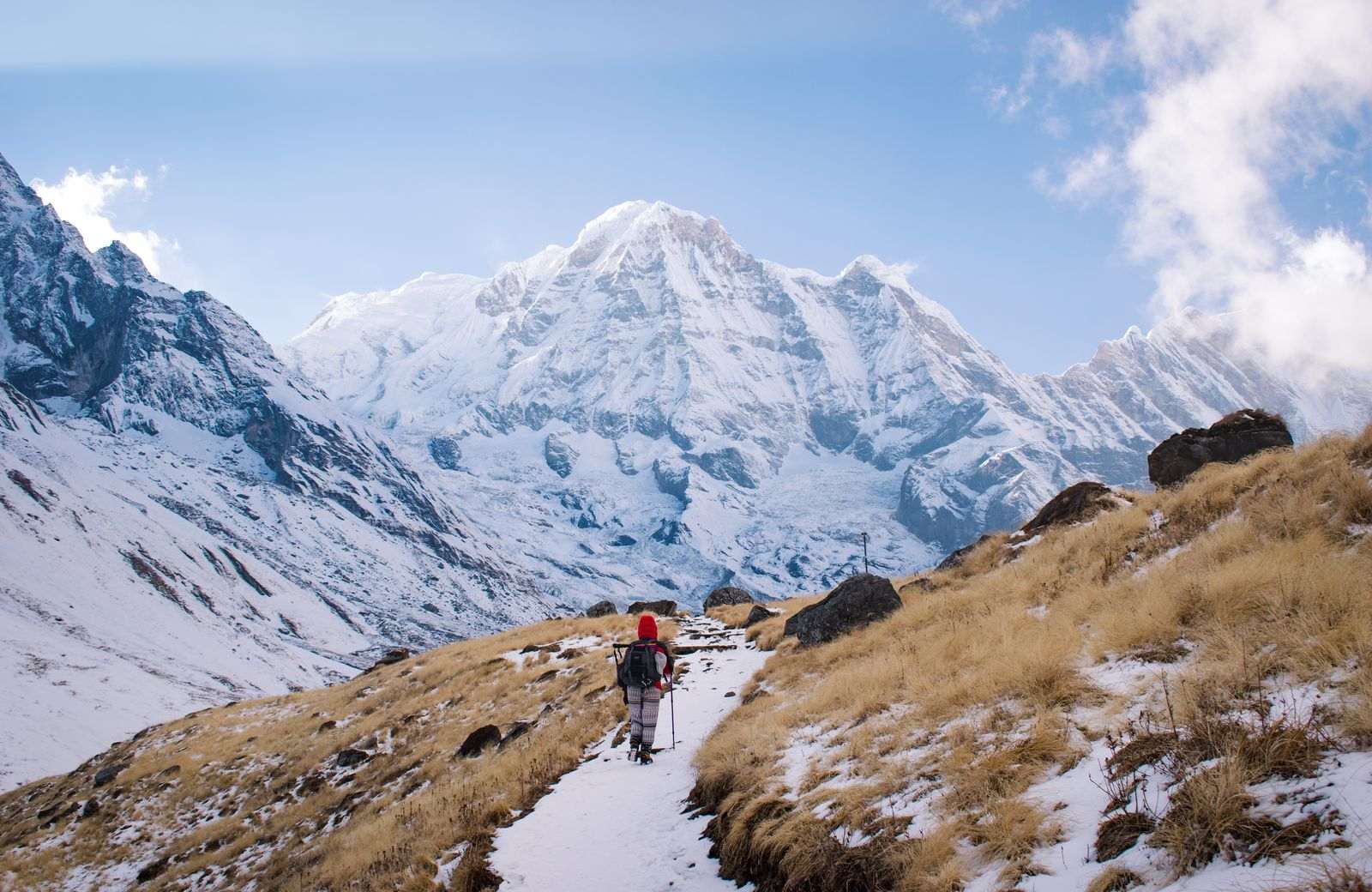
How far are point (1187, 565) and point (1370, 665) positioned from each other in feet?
14.6

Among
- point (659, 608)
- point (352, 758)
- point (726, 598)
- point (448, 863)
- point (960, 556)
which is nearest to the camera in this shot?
point (448, 863)

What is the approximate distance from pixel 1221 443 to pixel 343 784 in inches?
945

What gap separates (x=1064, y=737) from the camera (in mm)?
6453

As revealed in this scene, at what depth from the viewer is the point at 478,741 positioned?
1792cm

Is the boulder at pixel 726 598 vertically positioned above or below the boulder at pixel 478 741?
above

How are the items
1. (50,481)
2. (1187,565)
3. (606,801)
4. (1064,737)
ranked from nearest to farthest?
(1064,737)
(1187,565)
(606,801)
(50,481)

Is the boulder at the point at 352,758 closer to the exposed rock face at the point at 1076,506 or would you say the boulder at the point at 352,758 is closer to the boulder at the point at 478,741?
the boulder at the point at 478,741

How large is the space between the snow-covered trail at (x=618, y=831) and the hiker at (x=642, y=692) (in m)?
0.30

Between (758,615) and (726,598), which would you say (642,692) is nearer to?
(758,615)

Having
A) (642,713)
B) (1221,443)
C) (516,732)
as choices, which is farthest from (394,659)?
(1221,443)

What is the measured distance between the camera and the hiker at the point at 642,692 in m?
12.9

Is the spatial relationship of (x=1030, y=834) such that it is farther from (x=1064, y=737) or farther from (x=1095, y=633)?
(x=1095, y=633)

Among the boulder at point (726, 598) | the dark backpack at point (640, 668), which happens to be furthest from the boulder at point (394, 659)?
the dark backpack at point (640, 668)


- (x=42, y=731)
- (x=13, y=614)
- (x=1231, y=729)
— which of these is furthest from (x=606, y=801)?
(x=13, y=614)
